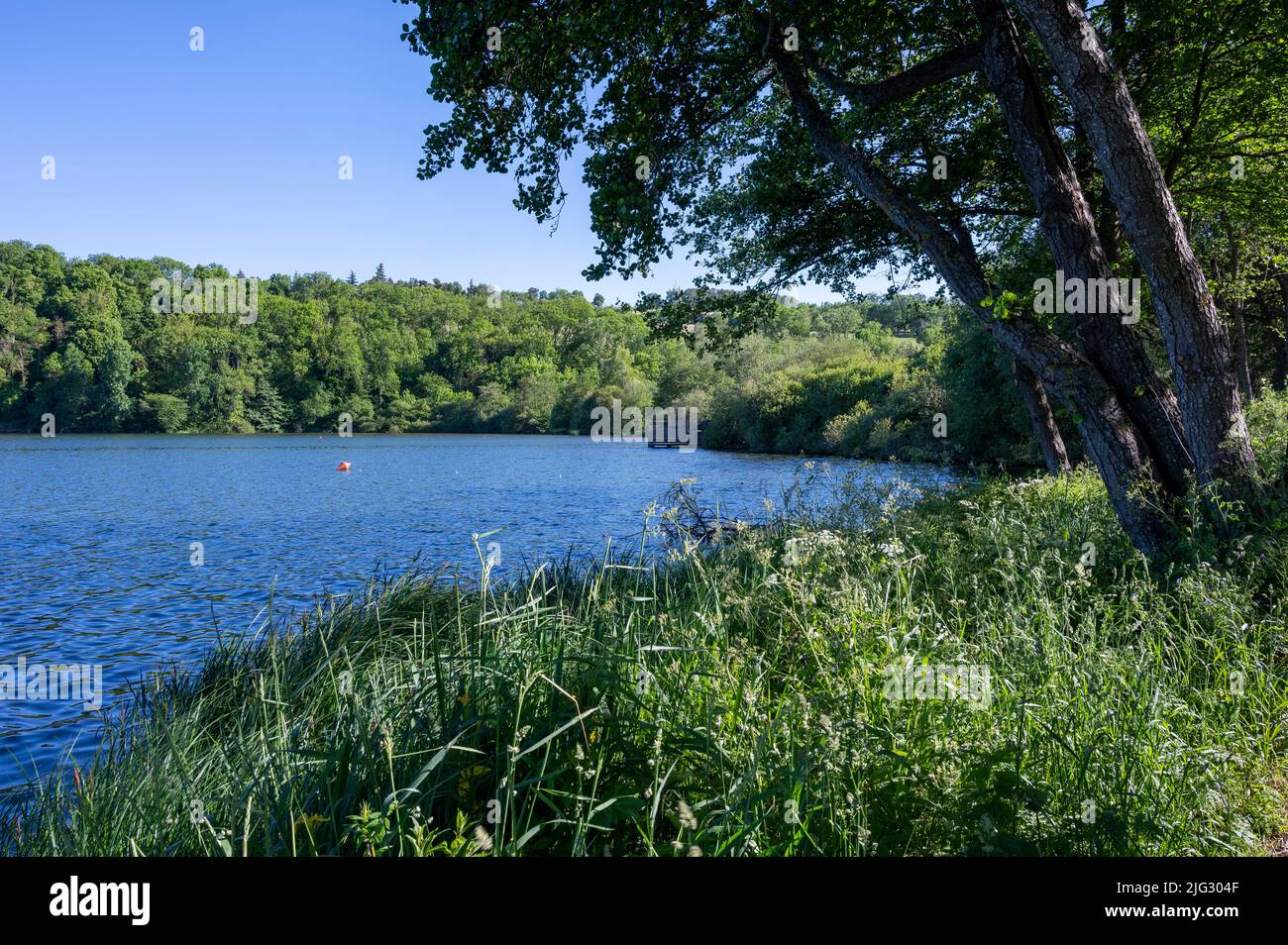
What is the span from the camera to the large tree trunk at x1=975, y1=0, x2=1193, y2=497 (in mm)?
6695

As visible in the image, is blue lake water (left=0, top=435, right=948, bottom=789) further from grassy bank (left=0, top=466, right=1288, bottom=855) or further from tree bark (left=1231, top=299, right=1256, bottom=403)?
tree bark (left=1231, top=299, right=1256, bottom=403)

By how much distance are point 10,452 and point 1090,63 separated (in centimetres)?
6128

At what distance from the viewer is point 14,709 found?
8.23m

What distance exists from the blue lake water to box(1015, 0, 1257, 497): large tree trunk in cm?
340

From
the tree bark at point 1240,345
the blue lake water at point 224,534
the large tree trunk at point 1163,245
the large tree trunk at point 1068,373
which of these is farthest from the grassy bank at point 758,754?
the tree bark at point 1240,345

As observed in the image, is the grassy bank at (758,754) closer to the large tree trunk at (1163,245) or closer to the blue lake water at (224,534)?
the blue lake water at (224,534)

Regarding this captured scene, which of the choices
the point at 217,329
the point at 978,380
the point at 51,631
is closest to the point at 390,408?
the point at 217,329

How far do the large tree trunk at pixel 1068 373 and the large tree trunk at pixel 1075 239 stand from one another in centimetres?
18

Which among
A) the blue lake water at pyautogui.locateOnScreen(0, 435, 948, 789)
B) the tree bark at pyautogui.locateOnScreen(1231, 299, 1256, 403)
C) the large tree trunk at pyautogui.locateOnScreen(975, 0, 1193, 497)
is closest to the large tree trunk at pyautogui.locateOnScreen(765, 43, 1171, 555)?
the large tree trunk at pyautogui.locateOnScreen(975, 0, 1193, 497)

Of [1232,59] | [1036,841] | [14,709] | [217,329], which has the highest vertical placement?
[217,329]

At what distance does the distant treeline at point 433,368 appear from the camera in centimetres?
4494
